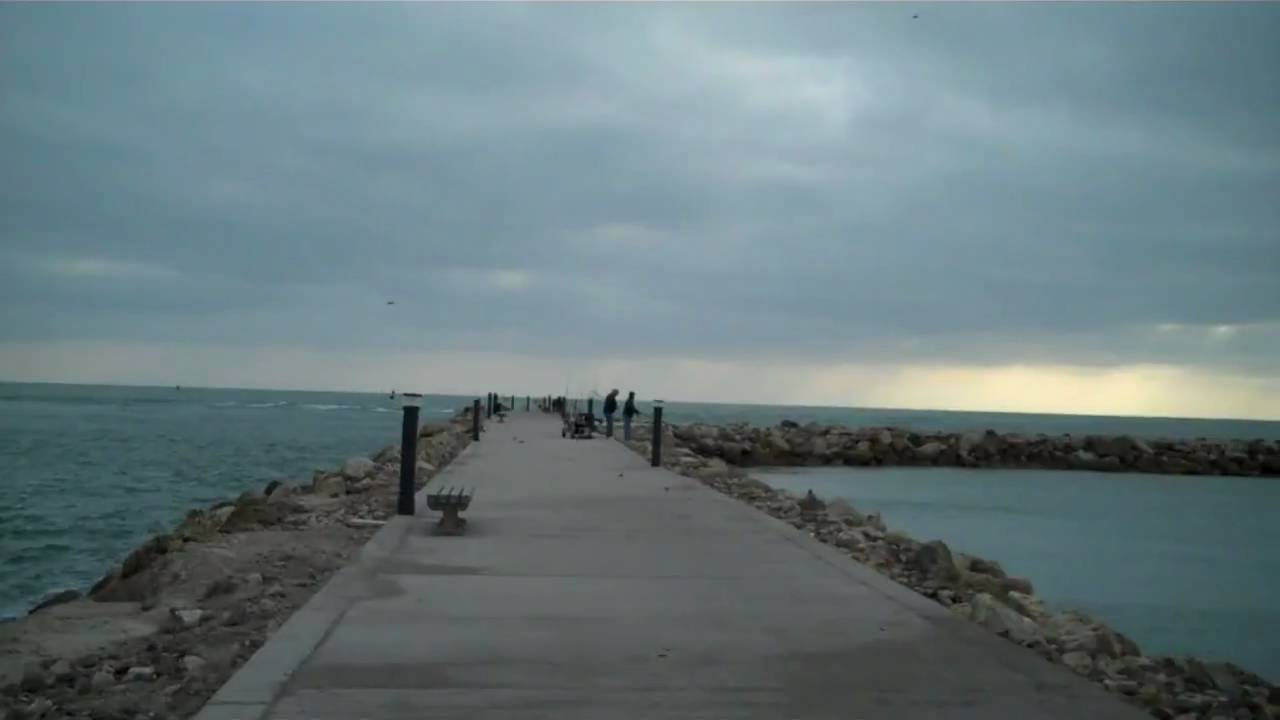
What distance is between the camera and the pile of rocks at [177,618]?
19.3ft

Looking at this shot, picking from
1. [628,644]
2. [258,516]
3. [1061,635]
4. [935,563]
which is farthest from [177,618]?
[935,563]

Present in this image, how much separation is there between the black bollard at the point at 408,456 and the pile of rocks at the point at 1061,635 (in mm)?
4706

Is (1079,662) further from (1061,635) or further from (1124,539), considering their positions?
(1124,539)

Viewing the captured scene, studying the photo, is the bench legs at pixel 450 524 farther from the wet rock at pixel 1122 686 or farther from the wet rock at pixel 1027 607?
the wet rock at pixel 1122 686

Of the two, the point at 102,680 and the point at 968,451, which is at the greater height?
the point at 968,451

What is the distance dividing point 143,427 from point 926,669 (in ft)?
234

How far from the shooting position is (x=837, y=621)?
748 cm

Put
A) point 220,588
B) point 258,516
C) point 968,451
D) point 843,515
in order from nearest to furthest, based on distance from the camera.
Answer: point 220,588, point 258,516, point 843,515, point 968,451

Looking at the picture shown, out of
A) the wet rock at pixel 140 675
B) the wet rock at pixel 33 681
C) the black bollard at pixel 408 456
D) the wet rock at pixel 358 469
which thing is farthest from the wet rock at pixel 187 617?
the wet rock at pixel 358 469

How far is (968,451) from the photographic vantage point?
49.8 meters

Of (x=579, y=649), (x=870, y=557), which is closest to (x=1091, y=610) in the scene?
(x=870, y=557)

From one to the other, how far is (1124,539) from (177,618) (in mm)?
19529

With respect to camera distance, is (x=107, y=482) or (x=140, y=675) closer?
(x=140, y=675)

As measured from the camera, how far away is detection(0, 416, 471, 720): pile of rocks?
587 centimetres
